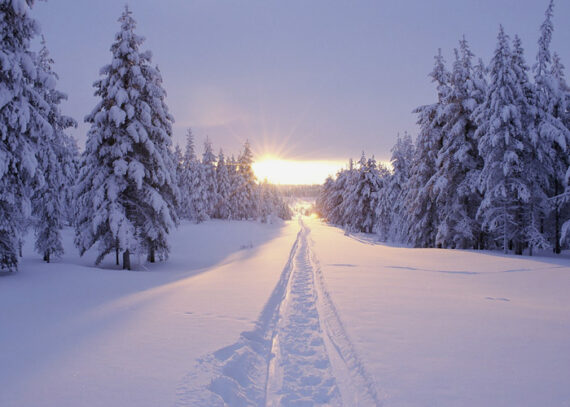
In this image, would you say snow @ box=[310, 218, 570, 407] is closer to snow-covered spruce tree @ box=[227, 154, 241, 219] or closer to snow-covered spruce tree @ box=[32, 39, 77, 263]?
snow-covered spruce tree @ box=[32, 39, 77, 263]

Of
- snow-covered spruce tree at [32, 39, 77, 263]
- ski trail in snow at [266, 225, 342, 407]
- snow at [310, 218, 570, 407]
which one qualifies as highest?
snow-covered spruce tree at [32, 39, 77, 263]

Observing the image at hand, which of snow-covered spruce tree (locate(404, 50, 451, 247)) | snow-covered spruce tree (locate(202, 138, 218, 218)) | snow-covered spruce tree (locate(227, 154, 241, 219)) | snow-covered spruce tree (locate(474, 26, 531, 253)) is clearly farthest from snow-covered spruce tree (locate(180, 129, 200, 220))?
snow-covered spruce tree (locate(474, 26, 531, 253))

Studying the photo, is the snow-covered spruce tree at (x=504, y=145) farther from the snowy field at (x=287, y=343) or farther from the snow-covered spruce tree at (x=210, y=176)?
the snow-covered spruce tree at (x=210, y=176)

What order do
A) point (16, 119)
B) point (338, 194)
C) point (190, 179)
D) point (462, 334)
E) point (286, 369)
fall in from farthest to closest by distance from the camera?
point (338, 194), point (190, 179), point (16, 119), point (462, 334), point (286, 369)

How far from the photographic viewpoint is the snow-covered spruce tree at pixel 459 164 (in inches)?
811

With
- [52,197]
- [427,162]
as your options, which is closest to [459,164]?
[427,162]

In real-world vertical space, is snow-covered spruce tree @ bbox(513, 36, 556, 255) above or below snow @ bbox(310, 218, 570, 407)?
above

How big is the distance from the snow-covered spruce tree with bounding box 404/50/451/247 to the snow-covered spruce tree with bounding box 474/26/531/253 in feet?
12.4

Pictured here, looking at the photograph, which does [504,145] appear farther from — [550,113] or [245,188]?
[245,188]

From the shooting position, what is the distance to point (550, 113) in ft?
66.5

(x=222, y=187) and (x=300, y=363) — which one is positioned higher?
(x=222, y=187)

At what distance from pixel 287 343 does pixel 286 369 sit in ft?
3.27

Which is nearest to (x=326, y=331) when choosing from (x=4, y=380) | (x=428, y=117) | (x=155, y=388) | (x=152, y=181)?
(x=155, y=388)

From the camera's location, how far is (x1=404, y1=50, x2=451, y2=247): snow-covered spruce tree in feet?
74.4
